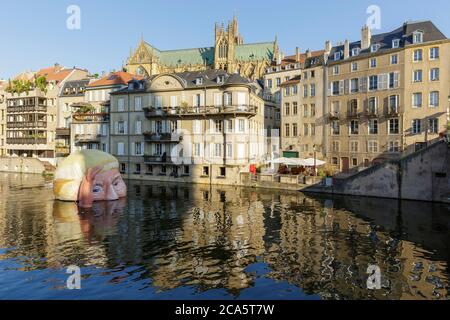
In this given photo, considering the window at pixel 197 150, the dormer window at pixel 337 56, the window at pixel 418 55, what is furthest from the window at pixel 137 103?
the window at pixel 418 55

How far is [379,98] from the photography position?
2308 inches

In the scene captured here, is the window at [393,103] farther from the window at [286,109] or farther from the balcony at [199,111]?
the balcony at [199,111]

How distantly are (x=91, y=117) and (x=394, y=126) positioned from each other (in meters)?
55.3

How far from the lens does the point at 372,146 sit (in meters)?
59.3

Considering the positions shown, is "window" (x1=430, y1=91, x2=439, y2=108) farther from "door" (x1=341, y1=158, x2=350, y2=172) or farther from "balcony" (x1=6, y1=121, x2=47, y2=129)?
"balcony" (x1=6, y1=121, x2=47, y2=129)

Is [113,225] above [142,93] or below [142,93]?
below

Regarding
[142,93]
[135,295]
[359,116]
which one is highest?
[142,93]

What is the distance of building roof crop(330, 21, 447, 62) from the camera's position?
5375 centimetres

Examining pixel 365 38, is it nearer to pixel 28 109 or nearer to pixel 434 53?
pixel 434 53

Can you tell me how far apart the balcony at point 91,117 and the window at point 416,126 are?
2085 inches

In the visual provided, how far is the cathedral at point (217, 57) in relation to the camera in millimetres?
110750
